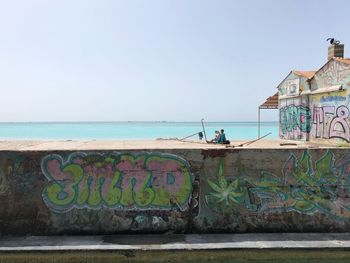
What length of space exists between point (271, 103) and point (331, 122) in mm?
7713

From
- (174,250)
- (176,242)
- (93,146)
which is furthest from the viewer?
(93,146)

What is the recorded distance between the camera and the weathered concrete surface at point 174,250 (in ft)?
23.3

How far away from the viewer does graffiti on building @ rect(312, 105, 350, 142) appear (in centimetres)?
1623

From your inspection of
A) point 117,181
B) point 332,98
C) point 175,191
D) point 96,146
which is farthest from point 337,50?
point 117,181

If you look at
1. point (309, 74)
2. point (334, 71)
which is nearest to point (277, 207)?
point (334, 71)

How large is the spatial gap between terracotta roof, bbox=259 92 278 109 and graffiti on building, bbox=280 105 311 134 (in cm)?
191

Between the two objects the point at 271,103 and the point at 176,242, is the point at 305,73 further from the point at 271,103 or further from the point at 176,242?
the point at 176,242

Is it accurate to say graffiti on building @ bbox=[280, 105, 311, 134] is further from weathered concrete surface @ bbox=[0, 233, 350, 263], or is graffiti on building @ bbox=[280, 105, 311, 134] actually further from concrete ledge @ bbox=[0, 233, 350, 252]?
weathered concrete surface @ bbox=[0, 233, 350, 263]

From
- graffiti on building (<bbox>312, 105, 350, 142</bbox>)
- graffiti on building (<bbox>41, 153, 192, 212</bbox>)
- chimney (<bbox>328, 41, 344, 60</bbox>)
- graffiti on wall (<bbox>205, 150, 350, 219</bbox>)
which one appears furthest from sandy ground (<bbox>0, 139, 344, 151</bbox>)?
chimney (<bbox>328, 41, 344, 60</bbox>)

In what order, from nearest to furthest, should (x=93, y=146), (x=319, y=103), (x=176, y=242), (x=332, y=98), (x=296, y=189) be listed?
(x=176, y=242) < (x=296, y=189) < (x=93, y=146) < (x=332, y=98) < (x=319, y=103)

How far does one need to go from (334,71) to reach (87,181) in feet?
42.6

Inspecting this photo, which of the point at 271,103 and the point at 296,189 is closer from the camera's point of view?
the point at 296,189

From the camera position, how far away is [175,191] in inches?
321

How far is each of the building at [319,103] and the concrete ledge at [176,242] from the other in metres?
9.41
